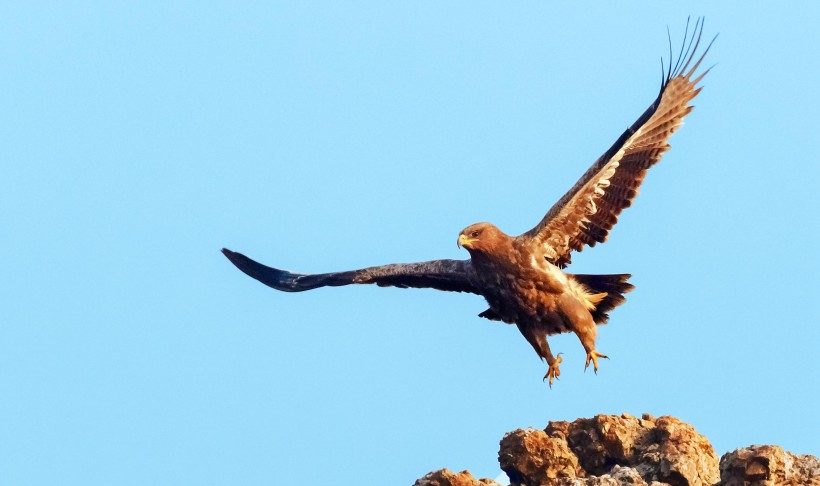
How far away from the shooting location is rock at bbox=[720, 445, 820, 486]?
11.1m

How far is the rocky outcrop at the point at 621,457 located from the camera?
1145cm

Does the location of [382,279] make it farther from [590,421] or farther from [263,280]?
[590,421]

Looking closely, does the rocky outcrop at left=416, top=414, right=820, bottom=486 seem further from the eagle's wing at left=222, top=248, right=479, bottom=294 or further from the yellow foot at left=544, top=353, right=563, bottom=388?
the eagle's wing at left=222, top=248, right=479, bottom=294

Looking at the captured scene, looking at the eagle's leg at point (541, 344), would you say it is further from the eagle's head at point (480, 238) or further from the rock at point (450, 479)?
the rock at point (450, 479)

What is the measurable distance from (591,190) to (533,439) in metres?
3.45

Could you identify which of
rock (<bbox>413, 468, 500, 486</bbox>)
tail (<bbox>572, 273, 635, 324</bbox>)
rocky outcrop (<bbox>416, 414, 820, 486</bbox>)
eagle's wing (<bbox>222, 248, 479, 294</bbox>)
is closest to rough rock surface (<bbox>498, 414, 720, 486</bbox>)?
rocky outcrop (<bbox>416, 414, 820, 486</bbox>)

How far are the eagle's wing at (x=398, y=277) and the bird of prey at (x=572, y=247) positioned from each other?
0.18 m

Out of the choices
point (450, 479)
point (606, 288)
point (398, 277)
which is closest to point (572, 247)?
A: point (606, 288)

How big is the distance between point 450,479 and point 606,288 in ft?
13.2

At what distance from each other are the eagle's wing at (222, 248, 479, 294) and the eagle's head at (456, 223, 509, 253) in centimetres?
75

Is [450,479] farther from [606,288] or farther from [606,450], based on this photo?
[606,288]

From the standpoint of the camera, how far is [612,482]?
11.2m

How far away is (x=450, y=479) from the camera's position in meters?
12.1

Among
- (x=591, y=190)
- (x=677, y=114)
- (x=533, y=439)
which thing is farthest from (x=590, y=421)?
(x=677, y=114)
